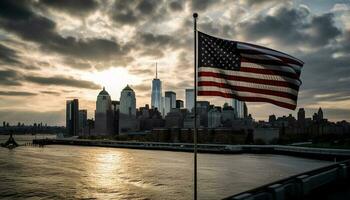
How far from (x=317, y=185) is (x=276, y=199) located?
5551 millimetres

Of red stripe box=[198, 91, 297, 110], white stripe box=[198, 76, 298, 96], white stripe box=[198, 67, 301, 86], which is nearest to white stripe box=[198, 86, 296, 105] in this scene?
red stripe box=[198, 91, 297, 110]

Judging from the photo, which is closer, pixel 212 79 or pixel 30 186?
pixel 212 79

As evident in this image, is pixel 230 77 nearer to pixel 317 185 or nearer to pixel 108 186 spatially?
Answer: pixel 317 185

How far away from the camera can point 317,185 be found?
1884 cm

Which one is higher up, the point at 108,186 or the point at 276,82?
the point at 276,82

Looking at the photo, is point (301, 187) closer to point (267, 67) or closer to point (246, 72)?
point (267, 67)

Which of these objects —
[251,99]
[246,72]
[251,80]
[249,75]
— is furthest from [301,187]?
[246,72]

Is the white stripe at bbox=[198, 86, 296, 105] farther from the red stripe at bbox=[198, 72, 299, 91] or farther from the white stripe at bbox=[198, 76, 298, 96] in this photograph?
the red stripe at bbox=[198, 72, 299, 91]

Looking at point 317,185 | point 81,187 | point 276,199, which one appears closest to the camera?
point 276,199

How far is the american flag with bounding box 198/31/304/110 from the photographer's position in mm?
15727

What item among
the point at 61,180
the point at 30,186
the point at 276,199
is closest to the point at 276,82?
the point at 276,199

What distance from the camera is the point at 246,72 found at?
16.1 m

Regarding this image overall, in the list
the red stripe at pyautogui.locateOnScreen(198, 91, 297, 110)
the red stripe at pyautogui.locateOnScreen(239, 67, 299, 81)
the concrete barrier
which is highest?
the red stripe at pyautogui.locateOnScreen(239, 67, 299, 81)

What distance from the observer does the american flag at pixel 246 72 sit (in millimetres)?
15727
